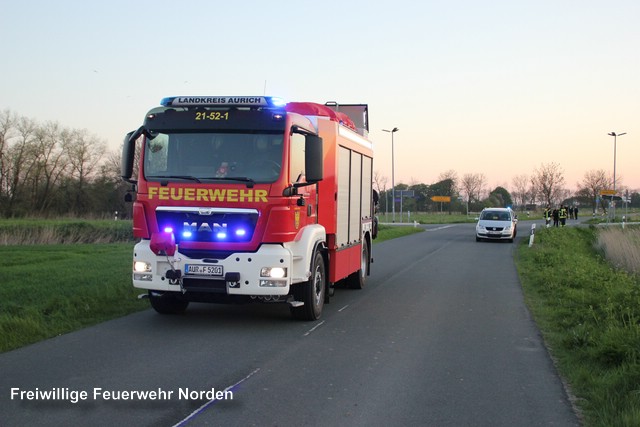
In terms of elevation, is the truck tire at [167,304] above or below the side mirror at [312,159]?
below

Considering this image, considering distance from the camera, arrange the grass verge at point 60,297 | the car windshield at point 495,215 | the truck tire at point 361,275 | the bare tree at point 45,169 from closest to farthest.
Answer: the grass verge at point 60,297
the truck tire at point 361,275
the car windshield at point 495,215
the bare tree at point 45,169

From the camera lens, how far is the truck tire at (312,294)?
9.03 m

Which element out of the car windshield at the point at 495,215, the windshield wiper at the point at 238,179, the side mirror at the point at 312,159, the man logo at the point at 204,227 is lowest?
the car windshield at the point at 495,215

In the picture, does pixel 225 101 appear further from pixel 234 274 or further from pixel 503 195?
pixel 503 195

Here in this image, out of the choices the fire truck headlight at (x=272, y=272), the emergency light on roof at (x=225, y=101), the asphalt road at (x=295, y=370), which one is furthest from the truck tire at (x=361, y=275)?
the emergency light on roof at (x=225, y=101)

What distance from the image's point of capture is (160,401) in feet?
17.2

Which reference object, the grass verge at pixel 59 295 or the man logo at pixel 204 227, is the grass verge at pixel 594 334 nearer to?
the man logo at pixel 204 227

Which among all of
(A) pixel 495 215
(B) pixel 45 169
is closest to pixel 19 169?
(B) pixel 45 169

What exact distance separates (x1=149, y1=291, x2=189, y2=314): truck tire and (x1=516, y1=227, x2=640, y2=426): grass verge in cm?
536

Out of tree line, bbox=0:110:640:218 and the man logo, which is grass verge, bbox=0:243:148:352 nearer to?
the man logo

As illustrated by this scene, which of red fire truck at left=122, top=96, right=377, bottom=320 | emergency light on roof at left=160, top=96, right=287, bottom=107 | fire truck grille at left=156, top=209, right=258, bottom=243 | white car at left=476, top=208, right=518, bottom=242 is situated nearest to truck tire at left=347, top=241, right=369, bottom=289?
red fire truck at left=122, top=96, right=377, bottom=320

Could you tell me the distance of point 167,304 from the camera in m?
9.51

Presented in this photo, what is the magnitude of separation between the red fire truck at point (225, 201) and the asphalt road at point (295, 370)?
70cm

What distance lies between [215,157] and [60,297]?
419 centimetres
